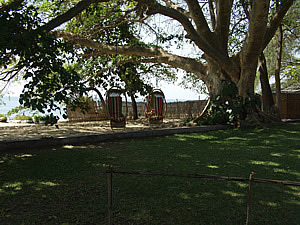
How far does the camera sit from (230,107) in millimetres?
11211

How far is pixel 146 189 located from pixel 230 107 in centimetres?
840

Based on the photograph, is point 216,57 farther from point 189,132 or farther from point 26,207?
point 26,207

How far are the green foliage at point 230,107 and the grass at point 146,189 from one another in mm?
5152

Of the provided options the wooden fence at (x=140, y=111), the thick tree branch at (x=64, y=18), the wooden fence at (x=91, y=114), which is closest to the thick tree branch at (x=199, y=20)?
the wooden fence at (x=140, y=111)

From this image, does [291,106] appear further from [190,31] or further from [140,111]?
[190,31]

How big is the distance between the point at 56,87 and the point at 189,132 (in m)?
6.05

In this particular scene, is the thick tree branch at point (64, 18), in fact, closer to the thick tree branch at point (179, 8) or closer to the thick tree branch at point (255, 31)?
the thick tree branch at point (255, 31)

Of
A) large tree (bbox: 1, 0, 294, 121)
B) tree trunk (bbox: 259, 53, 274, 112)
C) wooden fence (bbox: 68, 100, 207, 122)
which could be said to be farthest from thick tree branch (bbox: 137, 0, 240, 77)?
tree trunk (bbox: 259, 53, 274, 112)

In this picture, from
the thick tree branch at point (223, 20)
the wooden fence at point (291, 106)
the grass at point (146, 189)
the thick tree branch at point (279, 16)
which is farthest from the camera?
the wooden fence at point (291, 106)

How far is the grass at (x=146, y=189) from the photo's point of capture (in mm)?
2811

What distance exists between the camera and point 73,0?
1089 cm

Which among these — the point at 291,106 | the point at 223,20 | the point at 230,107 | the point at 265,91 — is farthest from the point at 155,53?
the point at 291,106

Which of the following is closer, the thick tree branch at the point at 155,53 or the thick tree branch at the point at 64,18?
the thick tree branch at the point at 64,18

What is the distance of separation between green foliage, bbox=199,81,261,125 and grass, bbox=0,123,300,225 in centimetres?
515
